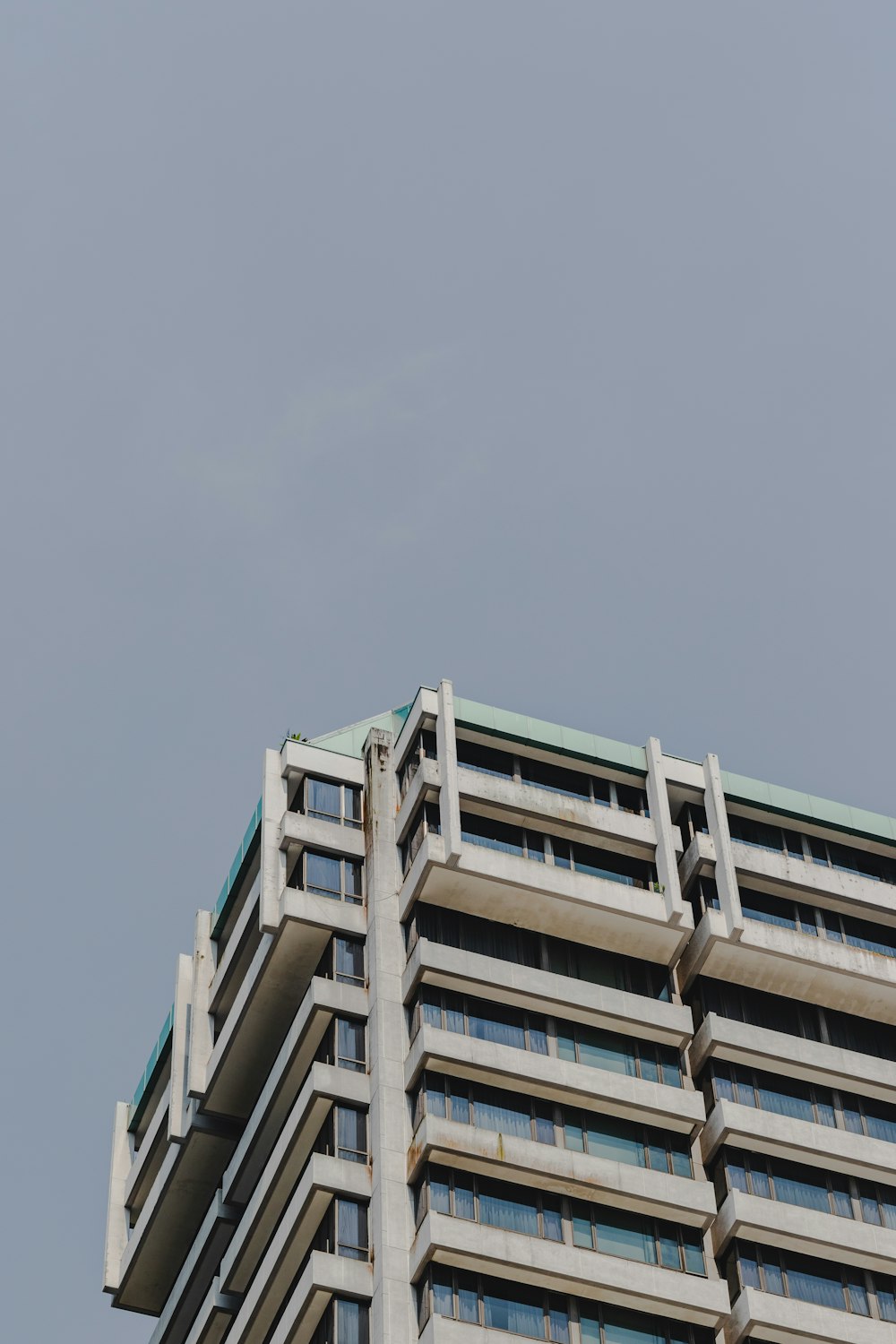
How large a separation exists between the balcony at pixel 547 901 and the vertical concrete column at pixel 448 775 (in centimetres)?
38

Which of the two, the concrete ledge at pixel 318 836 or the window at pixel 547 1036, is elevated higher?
the concrete ledge at pixel 318 836

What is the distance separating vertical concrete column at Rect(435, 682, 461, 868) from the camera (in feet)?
255

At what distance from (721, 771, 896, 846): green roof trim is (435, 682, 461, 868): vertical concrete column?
10907 mm

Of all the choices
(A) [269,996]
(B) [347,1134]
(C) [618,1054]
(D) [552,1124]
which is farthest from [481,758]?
(B) [347,1134]

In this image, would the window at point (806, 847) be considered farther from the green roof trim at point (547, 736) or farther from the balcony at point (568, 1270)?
the balcony at point (568, 1270)

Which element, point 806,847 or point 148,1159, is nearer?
point 806,847

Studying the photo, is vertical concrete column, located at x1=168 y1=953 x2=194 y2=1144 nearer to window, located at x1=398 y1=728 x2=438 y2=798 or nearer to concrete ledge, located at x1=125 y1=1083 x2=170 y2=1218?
concrete ledge, located at x1=125 y1=1083 x2=170 y2=1218

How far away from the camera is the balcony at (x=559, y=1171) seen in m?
71.9

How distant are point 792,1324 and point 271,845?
24.9 meters

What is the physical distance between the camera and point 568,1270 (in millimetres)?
70562

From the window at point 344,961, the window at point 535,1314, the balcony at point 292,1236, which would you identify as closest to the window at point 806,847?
the window at point 344,961

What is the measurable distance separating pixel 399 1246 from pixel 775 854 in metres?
21.7

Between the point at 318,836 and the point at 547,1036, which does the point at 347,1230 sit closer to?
the point at 547,1036

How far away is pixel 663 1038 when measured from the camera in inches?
3078
